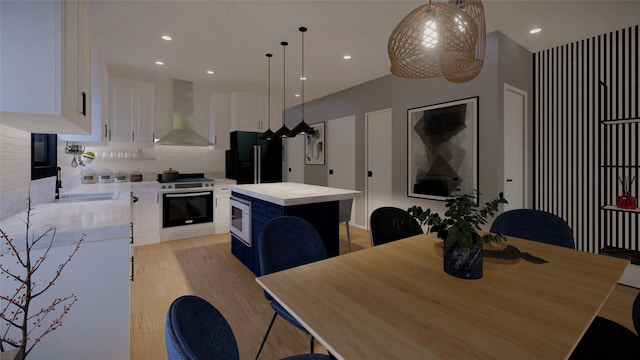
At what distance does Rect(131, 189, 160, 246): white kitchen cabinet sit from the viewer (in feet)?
12.9

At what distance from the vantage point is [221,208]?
15.0 feet

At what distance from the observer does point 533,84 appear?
340 cm

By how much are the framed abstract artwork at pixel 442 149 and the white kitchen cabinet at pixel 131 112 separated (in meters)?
3.88

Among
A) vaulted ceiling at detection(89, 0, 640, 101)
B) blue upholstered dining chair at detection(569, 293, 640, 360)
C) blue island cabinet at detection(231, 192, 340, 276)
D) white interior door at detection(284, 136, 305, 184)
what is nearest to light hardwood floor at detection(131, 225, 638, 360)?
blue island cabinet at detection(231, 192, 340, 276)

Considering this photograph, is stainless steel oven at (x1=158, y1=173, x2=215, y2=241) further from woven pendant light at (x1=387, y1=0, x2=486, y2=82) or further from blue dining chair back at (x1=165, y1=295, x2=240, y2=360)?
blue dining chair back at (x1=165, y1=295, x2=240, y2=360)

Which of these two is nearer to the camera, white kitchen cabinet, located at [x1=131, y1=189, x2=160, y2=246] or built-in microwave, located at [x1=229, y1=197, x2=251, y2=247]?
built-in microwave, located at [x1=229, y1=197, x2=251, y2=247]

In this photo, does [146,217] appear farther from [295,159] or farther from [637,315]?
[637,315]

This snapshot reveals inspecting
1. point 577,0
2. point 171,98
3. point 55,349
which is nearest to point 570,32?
point 577,0

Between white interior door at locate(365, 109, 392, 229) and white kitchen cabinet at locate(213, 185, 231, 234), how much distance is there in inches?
92.9

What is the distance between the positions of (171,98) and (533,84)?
16.9 feet

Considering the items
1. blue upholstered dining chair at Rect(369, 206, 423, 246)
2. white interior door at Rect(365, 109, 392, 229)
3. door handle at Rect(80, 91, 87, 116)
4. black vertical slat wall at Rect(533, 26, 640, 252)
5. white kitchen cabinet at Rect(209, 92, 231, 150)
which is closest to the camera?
door handle at Rect(80, 91, 87, 116)

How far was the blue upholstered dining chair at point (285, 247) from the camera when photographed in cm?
150

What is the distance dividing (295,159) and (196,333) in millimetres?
5854

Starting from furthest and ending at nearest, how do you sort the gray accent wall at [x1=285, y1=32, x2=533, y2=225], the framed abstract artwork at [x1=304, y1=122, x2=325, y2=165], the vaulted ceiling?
1. the framed abstract artwork at [x1=304, y1=122, x2=325, y2=165]
2. the gray accent wall at [x1=285, y1=32, x2=533, y2=225]
3. the vaulted ceiling
